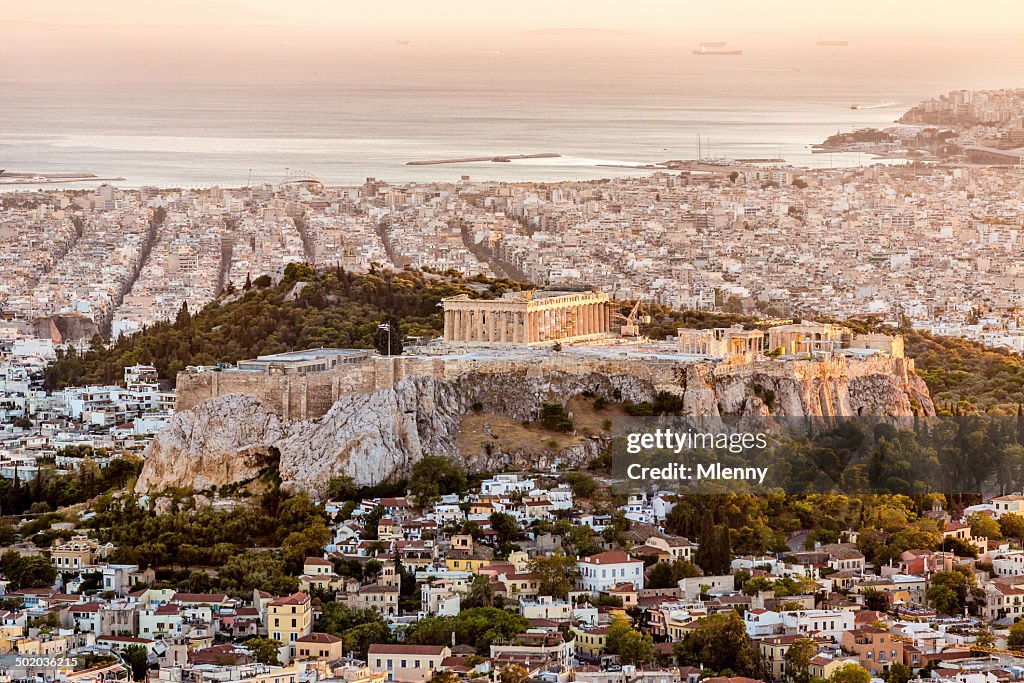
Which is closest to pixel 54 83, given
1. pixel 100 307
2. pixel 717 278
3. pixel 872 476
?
pixel 100 307

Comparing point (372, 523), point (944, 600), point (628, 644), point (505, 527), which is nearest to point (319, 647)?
point (628, 644)

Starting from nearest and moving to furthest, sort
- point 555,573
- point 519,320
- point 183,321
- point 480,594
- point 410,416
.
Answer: point 480,594, point 555,573, point 410,416, point 519,320, point 183,321

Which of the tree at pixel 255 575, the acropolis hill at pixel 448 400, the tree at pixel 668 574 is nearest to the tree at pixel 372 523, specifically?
the acropolis hill at pixel 448 400

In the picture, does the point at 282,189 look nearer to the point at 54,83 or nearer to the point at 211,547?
the point at 54,83

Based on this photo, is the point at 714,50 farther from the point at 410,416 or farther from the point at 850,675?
the point at 850,675

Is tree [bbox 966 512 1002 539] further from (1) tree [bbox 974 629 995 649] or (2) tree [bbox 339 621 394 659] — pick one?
(2) tree [bbox 339 621 394 659]

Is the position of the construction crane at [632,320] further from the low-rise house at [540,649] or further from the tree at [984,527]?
the low-rise house at [540,649]
